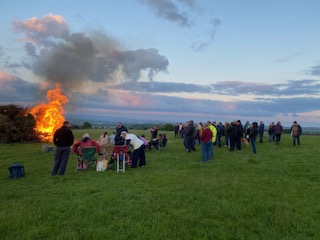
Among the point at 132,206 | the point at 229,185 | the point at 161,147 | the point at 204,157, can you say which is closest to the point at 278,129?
the point at 161,147

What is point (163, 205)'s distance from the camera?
6.59 m

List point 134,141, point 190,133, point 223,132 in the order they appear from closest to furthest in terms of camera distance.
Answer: point 134,141, point 190,133, point 223,132

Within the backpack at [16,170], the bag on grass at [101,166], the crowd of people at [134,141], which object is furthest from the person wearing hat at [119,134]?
the backpack at [16,170]

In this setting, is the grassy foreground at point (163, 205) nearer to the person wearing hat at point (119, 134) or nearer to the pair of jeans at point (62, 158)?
the pair of jeans at point (62, 158)

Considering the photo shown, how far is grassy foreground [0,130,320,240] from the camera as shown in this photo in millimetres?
5066

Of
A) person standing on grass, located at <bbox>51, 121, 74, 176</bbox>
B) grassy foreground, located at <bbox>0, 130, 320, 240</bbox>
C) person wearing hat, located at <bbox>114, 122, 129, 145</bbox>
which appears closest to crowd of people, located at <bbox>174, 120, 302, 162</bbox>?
grassy foreground, located at <bbox>0, 130, 320, 240</bbox>

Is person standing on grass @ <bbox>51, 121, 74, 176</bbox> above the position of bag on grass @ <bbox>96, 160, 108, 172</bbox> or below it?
above

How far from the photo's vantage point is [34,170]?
1199cm

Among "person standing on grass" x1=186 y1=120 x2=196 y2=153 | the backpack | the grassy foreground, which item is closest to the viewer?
the grassy foreground

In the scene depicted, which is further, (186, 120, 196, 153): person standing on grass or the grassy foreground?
(186, 120, 196, 153): person standing on grass

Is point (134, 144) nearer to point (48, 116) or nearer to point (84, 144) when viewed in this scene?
point (84, 144)

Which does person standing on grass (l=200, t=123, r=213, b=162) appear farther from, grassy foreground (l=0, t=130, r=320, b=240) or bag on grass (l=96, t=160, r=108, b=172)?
bag on grass (l=96, t=160, r=108, b=172)

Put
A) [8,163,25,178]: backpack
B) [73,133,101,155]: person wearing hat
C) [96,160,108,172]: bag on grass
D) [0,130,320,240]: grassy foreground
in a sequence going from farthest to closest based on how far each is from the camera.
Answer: [73,133,101,155]: person wearing hat → [96,160,108,172]: bag on grass → [8,163,25,178]: backpack → [0,130,320,240]: grassy foreground

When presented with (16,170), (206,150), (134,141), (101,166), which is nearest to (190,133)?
(206,150)
